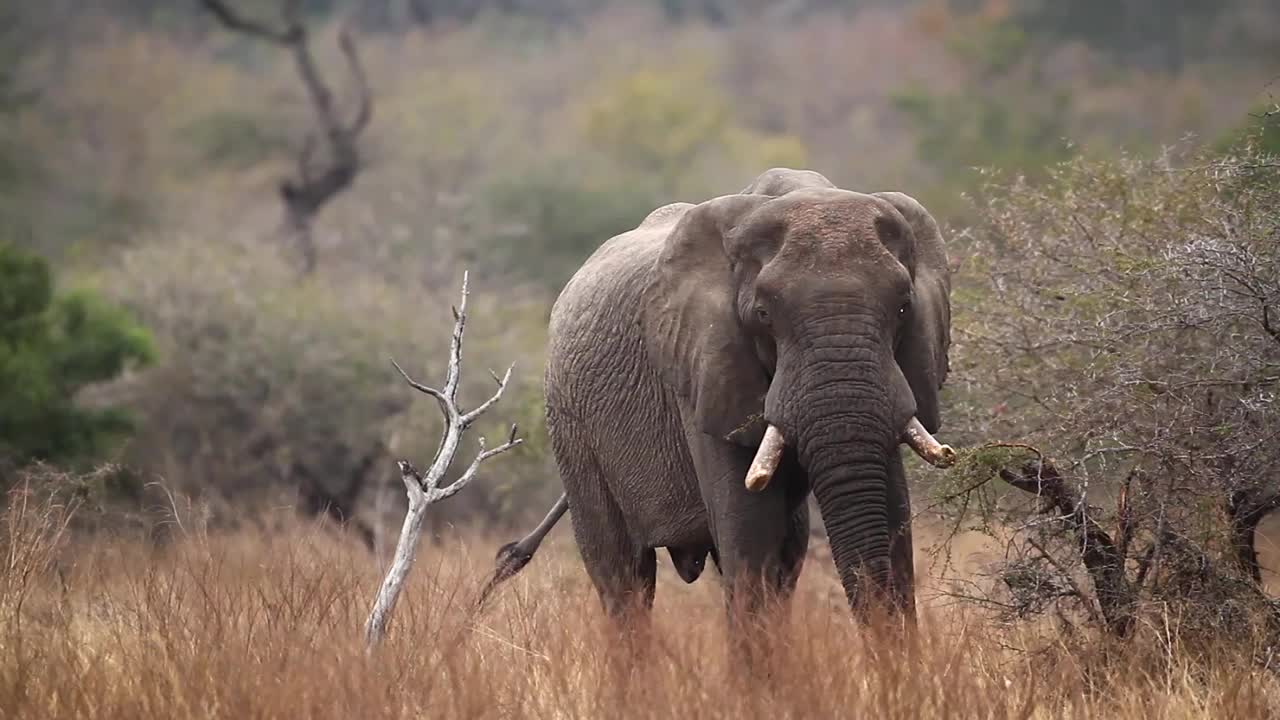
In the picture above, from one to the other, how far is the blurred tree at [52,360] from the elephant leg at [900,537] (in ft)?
26.7

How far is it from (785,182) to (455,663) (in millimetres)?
2234

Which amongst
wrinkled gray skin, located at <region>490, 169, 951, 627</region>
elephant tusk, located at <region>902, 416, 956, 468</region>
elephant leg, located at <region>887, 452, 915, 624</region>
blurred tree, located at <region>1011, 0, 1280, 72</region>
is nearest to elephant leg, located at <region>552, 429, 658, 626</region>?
wrinkled gray skin, located at <region>490, 169, 951, 627</region>

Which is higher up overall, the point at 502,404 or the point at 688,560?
the point at 688,560

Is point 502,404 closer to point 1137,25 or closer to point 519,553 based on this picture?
point 519,553

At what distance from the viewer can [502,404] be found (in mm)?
17641

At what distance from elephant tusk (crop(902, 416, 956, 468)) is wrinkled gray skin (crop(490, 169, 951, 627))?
0.12 feet

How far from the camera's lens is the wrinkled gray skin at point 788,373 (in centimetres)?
675

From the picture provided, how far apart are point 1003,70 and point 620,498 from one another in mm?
49429

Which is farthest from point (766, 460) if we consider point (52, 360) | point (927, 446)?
point (52, 360)

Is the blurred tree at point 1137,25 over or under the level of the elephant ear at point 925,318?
under

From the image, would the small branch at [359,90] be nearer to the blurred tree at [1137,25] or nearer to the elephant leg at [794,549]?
the elephant leg at [794,549]

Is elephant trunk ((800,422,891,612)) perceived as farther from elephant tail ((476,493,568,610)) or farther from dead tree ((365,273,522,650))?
elephant tail ((476,493,568,610))

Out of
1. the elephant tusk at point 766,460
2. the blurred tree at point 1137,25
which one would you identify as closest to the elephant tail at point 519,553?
the elephant tusk at point 766,460

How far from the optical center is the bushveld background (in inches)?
255
